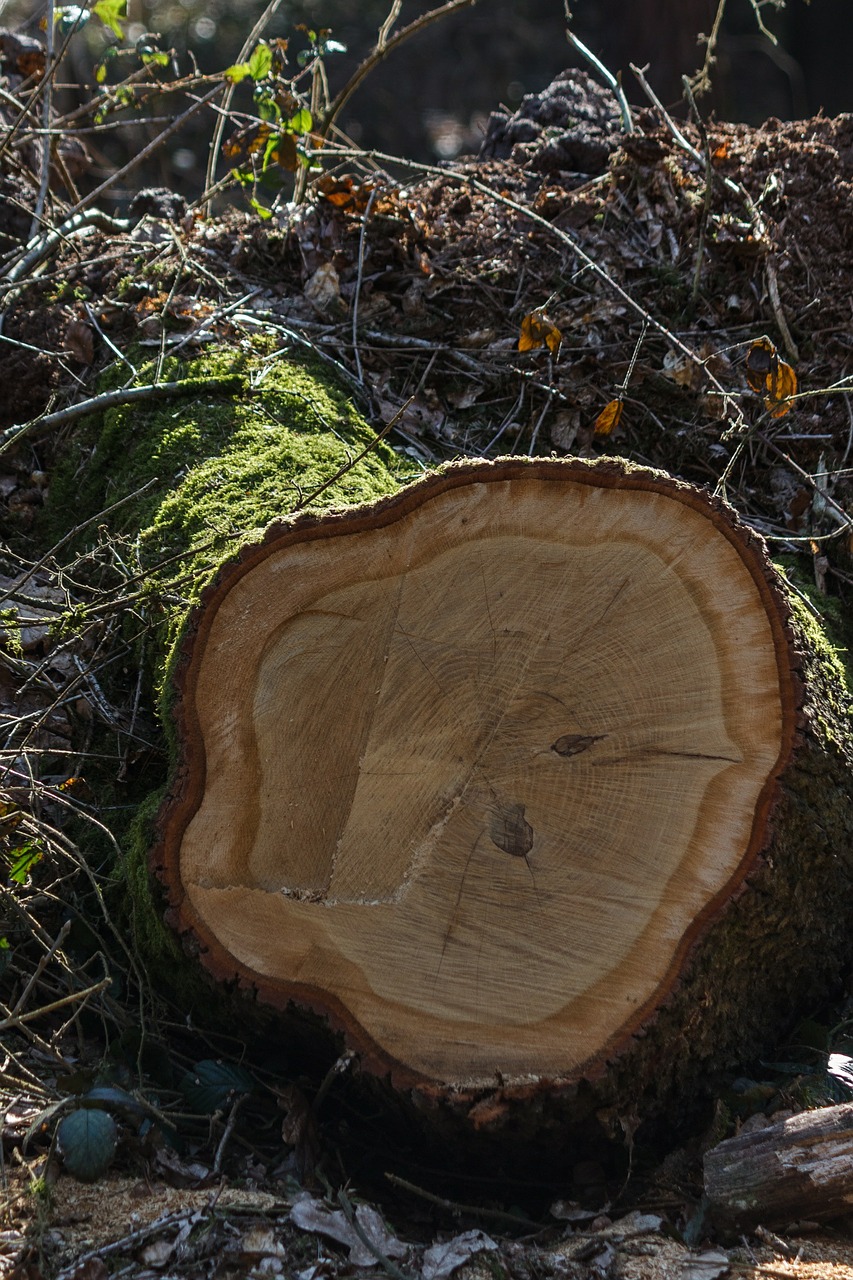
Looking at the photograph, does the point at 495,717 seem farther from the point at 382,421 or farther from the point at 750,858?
the point at 382,421

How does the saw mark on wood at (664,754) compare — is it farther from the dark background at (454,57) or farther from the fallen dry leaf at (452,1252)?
the dark background at (454,57)

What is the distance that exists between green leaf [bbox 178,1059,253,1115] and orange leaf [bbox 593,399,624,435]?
2084 millimetres

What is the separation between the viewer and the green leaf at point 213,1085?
2.09 meters

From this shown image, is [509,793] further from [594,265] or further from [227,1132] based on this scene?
[594,265]

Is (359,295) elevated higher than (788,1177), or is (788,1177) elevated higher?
(359,295)

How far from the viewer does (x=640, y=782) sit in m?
2.03

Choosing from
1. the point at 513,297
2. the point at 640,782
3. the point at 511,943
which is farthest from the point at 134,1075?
the point at 513,297

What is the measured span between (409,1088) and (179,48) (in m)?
11.4

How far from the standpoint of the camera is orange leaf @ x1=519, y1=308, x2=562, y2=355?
3.21 m

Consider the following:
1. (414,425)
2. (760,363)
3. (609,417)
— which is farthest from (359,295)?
(760,363)

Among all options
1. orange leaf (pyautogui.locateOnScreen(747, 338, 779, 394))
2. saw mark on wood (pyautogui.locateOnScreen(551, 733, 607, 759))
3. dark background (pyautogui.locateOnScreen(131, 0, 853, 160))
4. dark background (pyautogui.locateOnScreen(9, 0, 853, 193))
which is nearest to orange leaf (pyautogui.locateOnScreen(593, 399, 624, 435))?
orange leaf (pyautogui.locateOnScreen(747, 338, 779, 394))

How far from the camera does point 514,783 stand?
207 cm

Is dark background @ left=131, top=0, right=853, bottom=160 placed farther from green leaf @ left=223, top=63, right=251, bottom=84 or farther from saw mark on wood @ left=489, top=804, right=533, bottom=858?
saw mark on wood @ left=489, top=804, right=533, bottom=858

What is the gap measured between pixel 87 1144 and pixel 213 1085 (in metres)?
0.33
